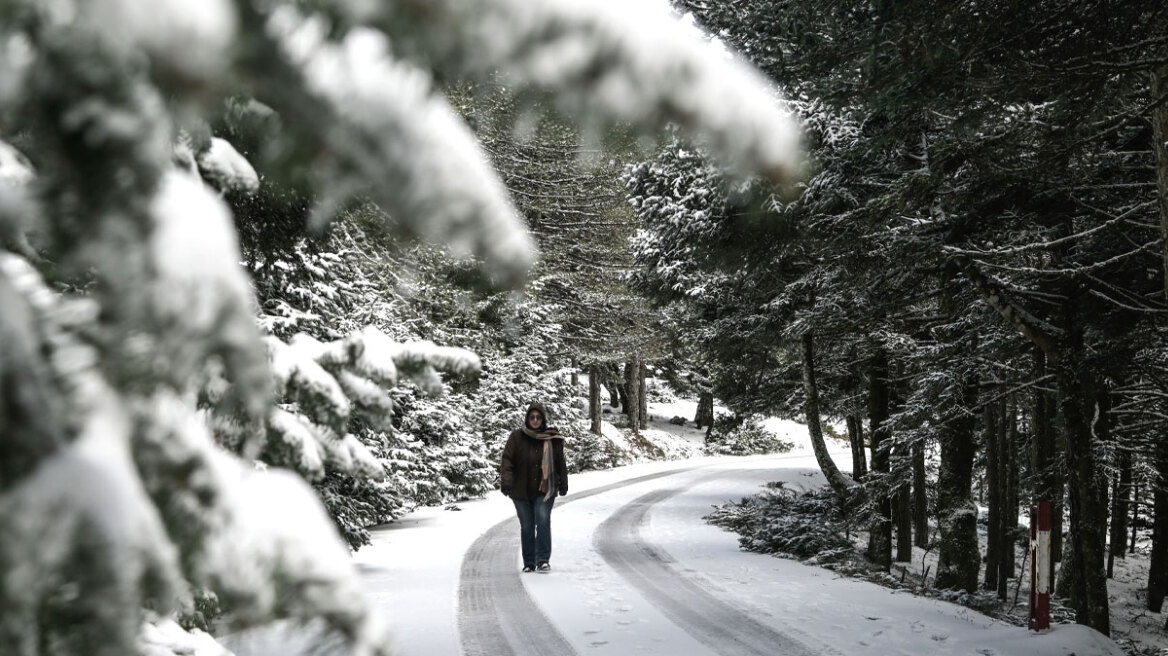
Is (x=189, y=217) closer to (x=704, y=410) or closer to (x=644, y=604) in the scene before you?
(x=644, y=604)

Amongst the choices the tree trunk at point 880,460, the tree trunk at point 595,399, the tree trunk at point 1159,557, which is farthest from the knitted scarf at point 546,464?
the tree trunk at point 595,399

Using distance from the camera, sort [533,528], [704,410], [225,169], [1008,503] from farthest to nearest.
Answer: [704,410] → [1008,503] → [533,528] → [225,169]

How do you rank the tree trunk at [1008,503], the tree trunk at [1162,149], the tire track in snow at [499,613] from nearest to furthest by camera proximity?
the tire track in snow at [499,613] → the tree trunk at [1162,149] → the tree trunk at [1008,503]

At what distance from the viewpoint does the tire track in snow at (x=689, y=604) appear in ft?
19.3

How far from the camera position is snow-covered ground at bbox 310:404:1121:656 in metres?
5.90

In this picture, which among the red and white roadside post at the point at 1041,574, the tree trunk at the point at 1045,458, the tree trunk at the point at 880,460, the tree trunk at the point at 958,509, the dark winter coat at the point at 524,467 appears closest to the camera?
the red and white roadside post at the point at 1041,574

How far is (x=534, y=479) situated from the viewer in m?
8.90

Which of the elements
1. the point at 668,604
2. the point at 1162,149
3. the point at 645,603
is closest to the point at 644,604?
the point at 645,603

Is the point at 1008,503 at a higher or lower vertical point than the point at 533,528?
lower

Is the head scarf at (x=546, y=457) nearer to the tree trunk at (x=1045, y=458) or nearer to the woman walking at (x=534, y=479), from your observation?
the woman walking at (x=534, y=479)

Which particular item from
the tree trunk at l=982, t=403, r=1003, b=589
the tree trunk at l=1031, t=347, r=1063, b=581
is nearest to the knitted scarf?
the tree trunk at l=1031, t=347, r=1063, b=581

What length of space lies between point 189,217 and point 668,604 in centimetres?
707

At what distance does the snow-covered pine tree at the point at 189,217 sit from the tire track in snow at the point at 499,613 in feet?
16.5

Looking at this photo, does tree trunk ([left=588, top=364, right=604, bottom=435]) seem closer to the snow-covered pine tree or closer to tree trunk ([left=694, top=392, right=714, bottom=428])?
tree trunk ([left=694, top=392, right=714, bottom=428])
